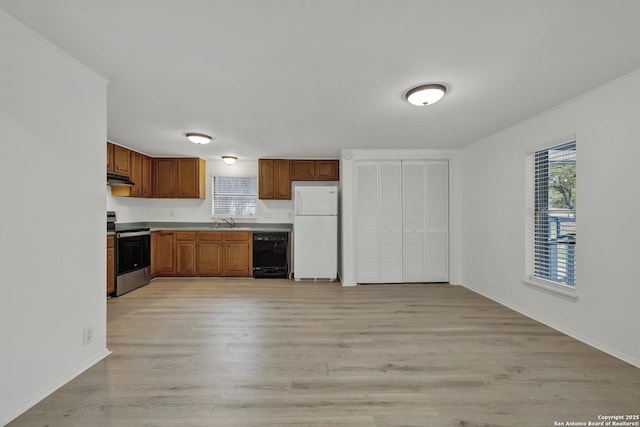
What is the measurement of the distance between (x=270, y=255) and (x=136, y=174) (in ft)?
8.97

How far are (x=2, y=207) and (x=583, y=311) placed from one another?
4437 millimetres

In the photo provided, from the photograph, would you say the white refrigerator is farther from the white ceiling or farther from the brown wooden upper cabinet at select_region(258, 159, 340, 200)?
the white ceiling

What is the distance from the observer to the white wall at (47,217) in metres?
1.54

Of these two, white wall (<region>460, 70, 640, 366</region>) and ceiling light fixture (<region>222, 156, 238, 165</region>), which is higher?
ceiling light fixture (<region>222, 156, 238, 165</region>)

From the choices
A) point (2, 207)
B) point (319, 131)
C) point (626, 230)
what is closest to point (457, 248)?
point (626, 230)

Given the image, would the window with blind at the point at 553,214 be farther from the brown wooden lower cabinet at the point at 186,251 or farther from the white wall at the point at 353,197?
the brown wooden lower cabinet at the point at 186,251

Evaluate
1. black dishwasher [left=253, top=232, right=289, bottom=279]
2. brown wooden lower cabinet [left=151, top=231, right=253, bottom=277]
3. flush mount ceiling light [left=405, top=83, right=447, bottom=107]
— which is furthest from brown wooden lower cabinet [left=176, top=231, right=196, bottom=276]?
flush mount ceiling light [left=405, top=83, right=447, bottom=107]

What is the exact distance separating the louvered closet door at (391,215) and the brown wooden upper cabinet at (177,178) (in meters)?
3.49

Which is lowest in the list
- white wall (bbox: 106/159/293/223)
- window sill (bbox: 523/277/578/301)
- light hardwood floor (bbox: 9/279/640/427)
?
light hardwood floor (bbox: 9/279/640/427)

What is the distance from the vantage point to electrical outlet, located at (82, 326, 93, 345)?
79.7 inches

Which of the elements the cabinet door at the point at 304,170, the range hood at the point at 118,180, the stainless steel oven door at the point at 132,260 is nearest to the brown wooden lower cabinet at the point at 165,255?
the stainless steel oven door at the point at 132,260

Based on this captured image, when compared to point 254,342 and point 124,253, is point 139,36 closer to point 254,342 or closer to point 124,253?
point 254,342

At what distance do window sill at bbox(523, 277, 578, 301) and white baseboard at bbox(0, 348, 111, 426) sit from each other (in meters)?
4.23

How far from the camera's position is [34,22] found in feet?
5.10
